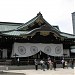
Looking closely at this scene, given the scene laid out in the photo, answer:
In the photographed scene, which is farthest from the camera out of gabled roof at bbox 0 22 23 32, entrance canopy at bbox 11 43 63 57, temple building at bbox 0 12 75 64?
gabled roof at bbox 0 22 23 32

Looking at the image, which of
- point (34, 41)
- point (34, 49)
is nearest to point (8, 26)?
point (34, 41)

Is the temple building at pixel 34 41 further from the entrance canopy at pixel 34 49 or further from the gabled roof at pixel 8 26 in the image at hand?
the gabled roof at pixel 8 26

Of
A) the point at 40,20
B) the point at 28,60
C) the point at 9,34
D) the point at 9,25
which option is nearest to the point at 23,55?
the point at 28,60

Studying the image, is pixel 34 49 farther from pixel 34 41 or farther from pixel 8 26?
pixel 8 26

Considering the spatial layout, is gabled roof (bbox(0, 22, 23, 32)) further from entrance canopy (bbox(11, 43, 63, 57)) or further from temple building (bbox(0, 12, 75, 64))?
entrance canopy (bbox(11, 43, 63, 57))

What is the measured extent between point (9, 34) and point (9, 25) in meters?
11.3

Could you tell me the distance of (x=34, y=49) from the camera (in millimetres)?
37625

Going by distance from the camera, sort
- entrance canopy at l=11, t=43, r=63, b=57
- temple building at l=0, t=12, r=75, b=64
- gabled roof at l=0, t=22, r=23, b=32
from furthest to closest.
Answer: gabled roof at l=0, t=22, r=23, b=32, entrance canopy at l=11, t=43, r=63, b=57, temple building at l=0, t=12, r=75, b=64

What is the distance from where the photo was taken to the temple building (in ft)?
119

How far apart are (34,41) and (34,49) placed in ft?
3.90

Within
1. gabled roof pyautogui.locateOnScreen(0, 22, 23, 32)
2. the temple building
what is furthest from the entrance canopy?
gabled roof pyautogui.locateOnScreen(0, 22, 23, 32)

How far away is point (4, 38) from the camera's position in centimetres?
3591

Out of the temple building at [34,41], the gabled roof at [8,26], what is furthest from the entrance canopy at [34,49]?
the gabled roof at [8,26]

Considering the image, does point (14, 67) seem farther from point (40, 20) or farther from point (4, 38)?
point (40, 20)
